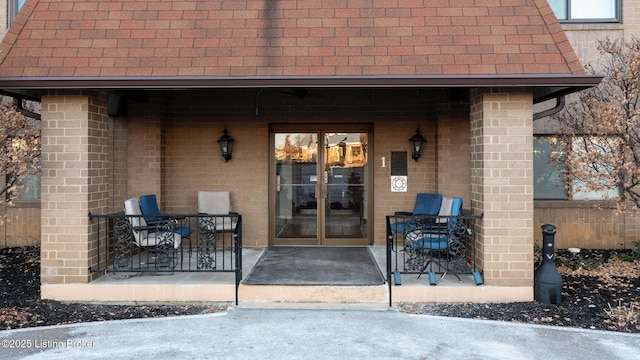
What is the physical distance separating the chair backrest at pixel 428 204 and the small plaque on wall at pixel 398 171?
410 mm

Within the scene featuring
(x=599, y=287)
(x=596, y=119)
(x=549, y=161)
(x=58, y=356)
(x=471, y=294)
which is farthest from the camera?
(x=549, y=161)

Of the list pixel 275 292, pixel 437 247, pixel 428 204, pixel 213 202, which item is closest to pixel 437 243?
pixel 437 247

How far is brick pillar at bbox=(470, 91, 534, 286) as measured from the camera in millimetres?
5840

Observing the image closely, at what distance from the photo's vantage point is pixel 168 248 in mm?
6797

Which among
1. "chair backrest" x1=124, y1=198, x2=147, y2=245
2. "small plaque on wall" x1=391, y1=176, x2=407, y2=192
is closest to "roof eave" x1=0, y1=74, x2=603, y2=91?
"chair backrest" x1=124, y1=198, x2=147, y2=245

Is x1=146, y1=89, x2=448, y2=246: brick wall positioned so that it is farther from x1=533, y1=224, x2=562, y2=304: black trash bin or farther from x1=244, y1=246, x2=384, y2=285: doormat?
x1=533, y1=224, x2=562, y2=304: black trash bin

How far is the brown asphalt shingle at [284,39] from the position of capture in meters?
5.83

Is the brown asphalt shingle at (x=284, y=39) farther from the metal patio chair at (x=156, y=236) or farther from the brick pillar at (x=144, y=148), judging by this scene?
the brick pillar at (x=144, y=148)

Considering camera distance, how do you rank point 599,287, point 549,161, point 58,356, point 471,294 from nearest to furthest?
point 58,356 < point 471,294 < point 599,287 < point 549,161

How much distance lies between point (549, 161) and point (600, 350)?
183 inches

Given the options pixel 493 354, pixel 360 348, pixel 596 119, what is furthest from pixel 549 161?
pixel 360 348

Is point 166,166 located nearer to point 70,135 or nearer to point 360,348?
point 70,135

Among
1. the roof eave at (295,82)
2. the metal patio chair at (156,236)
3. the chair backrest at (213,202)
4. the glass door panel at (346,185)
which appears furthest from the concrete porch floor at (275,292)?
the glass door panel at (346,185)

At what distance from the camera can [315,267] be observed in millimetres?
6828
